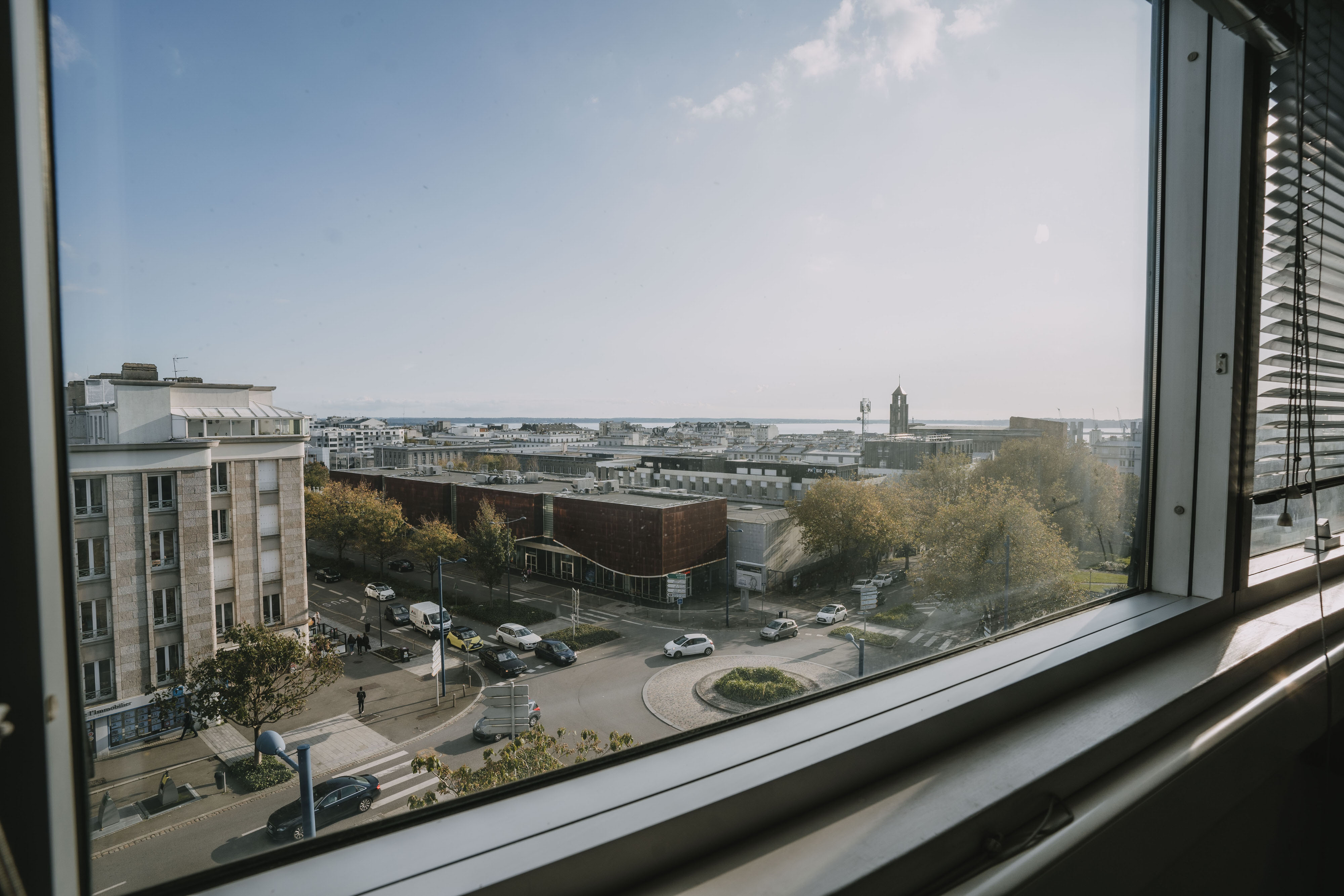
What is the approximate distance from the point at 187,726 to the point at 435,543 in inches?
12.3

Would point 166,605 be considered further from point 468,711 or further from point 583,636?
point 583,636

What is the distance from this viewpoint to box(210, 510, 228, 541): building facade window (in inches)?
24.5

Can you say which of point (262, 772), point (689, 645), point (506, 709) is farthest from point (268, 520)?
point (689, 645)

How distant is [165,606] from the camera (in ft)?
1.94

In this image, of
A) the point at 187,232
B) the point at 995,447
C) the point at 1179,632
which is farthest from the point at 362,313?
the point at 1179,632

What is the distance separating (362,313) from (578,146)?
453 millimetres

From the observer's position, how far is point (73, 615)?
0.50 metres

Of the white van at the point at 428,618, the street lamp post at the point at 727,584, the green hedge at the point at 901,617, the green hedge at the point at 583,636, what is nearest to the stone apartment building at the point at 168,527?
the white van at the point at 428,618

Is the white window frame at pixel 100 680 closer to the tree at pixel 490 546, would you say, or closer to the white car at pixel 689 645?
the tree at pixel 490 546

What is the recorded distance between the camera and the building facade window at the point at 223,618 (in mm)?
605

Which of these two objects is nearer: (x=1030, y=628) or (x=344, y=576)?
(x=344, y=576)

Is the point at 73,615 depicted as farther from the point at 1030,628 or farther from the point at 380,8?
the point at 1030,628

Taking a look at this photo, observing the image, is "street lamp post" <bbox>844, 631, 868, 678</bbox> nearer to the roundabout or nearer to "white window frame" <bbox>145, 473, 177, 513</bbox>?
the roundabout

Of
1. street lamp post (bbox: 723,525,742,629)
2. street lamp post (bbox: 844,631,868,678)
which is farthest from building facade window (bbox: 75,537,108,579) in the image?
street lamp post (bbox: 844,631,868,678)
